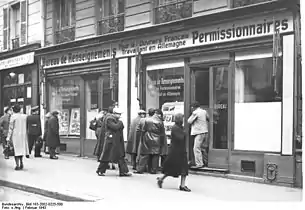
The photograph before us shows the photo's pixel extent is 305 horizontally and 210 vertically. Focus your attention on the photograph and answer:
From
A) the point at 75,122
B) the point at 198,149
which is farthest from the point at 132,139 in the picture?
the point at 75,122

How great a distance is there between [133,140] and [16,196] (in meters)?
3.80

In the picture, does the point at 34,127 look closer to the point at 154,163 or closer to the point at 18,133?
the point at 18,133

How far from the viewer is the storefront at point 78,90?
11516mm

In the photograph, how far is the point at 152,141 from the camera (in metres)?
8.95

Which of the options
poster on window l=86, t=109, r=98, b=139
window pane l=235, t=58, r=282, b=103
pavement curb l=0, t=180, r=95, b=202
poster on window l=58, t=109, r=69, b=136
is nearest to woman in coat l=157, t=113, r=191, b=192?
pavement curb l=0, t=180, r=95, b=202

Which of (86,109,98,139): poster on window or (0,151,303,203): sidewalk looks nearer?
(0,151,303,203): sidewalk

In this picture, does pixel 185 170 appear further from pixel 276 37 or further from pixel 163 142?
pixel 276 37

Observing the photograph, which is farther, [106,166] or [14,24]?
[106,166]

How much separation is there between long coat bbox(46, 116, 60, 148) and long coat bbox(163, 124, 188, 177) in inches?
198

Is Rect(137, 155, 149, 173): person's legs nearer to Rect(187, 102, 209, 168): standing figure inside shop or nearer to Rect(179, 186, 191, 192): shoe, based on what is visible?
Rect(187, 102, 209, 168): standing figure inside shop

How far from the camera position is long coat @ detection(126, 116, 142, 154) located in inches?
378

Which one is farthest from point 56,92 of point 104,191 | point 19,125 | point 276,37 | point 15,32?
point 276,37

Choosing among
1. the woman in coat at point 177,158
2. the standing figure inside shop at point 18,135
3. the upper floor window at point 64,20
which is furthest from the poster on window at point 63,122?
the woman in coat at point 177,158

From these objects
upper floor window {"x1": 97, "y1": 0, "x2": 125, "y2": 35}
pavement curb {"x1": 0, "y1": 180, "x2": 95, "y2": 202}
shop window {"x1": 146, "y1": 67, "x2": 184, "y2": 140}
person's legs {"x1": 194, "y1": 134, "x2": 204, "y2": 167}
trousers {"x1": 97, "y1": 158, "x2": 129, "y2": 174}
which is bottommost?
pavement curb {"x1": 0, "y1": 180, "x2": 95, "y2": 202}
